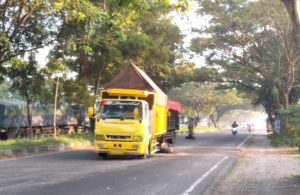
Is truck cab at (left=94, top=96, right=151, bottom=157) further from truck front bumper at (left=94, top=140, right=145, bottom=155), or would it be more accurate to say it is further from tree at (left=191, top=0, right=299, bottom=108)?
tree at (left=191, top=0, right=299, bottom=108)

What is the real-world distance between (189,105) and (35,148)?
52.3 m

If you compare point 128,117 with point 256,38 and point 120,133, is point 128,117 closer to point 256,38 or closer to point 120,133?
point 120,133

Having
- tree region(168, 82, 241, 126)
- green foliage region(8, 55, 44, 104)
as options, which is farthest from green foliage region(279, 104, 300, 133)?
tree region(168, 82, 241, 126)

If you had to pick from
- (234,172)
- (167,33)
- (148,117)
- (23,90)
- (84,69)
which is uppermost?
(167,33)

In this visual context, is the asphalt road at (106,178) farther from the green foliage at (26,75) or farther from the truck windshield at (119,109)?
the green foliage at (26,75)

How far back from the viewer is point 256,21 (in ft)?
92.7

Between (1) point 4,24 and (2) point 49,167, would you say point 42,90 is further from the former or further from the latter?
(2) point 49,167

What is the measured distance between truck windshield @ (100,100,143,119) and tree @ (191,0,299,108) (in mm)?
16422

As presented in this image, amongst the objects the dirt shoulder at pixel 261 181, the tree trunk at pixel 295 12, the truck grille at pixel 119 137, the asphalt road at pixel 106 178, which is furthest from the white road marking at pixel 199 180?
the tree trunk at pixel 295 12

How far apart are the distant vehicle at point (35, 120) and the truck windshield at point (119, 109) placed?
645 inches

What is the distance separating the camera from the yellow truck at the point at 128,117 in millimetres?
13609

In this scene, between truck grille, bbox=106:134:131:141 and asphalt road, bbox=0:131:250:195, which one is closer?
asphalt road, bbox=0:131:250:195

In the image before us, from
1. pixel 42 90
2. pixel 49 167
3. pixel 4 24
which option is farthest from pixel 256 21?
pixel 49 167

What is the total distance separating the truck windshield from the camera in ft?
45.5
